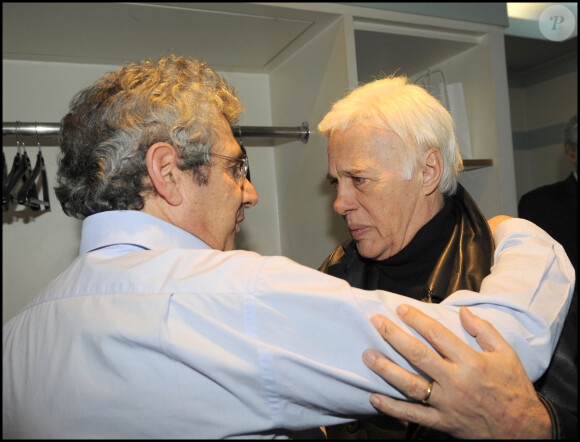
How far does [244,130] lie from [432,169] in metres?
0.74

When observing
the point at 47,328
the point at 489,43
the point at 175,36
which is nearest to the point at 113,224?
the point at 47,328

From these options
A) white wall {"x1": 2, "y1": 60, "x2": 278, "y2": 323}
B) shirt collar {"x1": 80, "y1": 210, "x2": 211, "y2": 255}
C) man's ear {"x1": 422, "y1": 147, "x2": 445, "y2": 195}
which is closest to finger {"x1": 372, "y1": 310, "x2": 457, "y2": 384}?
shirt collar {"x1": 80, "y1": 210, "x2": 211, "y2": 255}

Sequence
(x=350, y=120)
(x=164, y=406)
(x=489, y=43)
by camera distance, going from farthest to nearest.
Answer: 1. (x=489, y=43)
2. (x=350, y=120)
3. (x=164, y=406)

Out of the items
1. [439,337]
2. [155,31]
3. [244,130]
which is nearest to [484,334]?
[439,337]

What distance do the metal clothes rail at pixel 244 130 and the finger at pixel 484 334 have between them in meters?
1.20

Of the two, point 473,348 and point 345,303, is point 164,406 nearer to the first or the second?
point 345,303

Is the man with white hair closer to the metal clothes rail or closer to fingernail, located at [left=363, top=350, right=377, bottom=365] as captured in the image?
the metal clothes rail

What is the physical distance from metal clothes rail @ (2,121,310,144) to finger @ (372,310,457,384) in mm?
1185

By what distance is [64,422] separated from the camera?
2.73 feet

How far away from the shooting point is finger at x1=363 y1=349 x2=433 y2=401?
82 cm

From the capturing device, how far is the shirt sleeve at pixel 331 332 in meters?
0.80

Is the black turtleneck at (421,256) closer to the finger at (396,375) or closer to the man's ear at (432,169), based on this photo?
the man's ear at (432,169)

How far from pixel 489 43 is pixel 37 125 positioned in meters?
1.64

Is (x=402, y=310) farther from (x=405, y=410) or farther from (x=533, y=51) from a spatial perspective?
(x=533, y=51)
